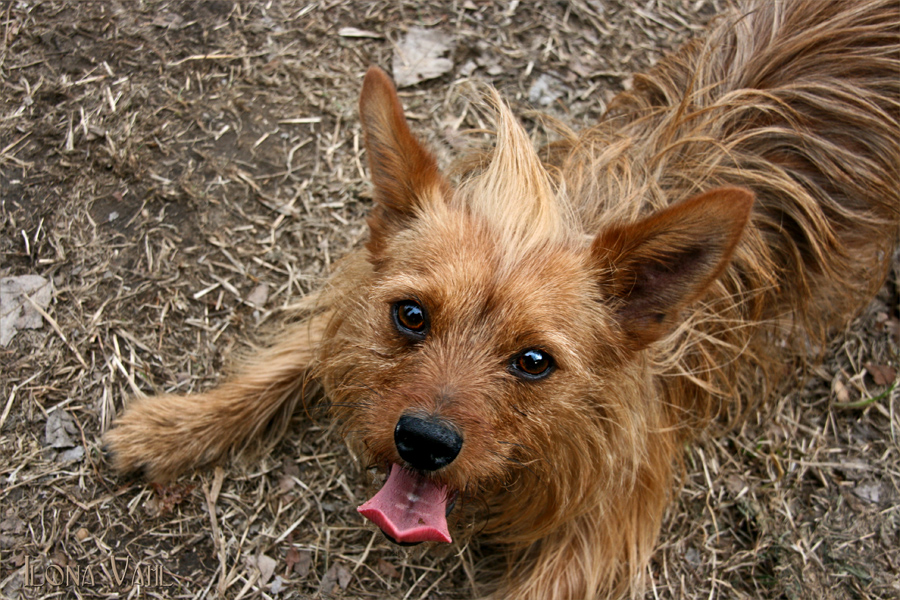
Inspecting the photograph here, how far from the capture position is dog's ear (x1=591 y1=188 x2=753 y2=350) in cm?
200

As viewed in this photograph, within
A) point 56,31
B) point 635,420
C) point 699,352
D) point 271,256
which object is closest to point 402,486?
point 635,420

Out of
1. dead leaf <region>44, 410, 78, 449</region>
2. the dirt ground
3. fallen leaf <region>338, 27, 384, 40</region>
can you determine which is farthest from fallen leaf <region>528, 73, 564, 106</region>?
dead leaf <region>44, 410, 78, 449</region>

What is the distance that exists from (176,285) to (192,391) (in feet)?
1.78

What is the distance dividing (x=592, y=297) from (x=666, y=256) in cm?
28

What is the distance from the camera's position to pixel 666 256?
2.19 m

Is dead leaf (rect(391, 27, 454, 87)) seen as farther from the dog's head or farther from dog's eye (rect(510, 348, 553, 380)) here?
dog's eye (rect(510, 348, 553, 380))

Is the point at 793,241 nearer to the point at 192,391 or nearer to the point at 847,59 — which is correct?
the point at 847,59

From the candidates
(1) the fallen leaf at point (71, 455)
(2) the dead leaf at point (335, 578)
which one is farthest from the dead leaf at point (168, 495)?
(2) the dead leaf at point (335, 578)

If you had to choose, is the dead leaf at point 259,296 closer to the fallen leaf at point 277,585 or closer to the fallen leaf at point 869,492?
the fallen leaf at point 277,585

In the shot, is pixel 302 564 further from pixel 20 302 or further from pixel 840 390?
pixel 840 390

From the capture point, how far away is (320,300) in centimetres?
303

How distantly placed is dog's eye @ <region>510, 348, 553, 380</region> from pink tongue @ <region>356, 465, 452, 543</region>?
18.3 inches

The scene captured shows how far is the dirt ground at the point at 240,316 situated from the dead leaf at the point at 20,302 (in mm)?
49

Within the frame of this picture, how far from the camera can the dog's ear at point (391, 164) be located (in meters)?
2.28
